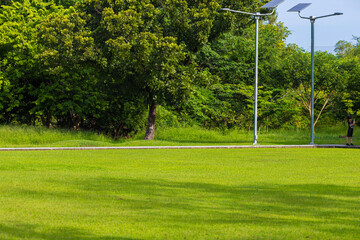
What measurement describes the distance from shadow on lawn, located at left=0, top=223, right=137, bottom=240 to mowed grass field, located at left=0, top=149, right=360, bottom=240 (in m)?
0.01

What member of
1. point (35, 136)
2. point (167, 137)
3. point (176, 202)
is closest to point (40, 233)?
point (176, 202)

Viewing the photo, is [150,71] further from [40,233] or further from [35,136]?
[40,233]

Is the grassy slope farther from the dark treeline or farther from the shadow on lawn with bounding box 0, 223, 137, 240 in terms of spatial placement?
the shadow on lawn with bounding box 0, 223, 137, 240

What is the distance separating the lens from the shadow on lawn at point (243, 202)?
26.7 ft

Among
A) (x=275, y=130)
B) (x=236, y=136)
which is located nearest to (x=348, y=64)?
(x=275, y=130)

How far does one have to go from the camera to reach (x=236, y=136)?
130 feet

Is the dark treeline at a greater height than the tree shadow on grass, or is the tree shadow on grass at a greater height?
the dark treeline

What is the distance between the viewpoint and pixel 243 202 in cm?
988

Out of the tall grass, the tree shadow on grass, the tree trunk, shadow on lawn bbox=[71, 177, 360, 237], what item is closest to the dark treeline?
the tree trunk

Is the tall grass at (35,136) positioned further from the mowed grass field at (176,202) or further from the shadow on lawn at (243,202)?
the shadow on lawn at (243,202)

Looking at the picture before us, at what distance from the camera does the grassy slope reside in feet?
103

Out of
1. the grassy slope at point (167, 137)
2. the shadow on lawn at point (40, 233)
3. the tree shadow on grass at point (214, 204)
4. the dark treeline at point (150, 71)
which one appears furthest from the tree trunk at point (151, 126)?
the shadow on lawn at point (40, 233)

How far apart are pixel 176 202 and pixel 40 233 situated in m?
3.20

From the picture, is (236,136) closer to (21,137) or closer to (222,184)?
(21,137)
